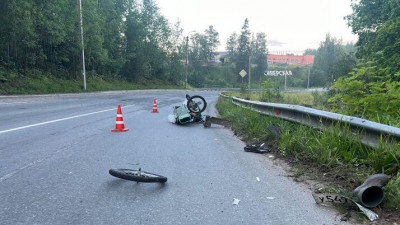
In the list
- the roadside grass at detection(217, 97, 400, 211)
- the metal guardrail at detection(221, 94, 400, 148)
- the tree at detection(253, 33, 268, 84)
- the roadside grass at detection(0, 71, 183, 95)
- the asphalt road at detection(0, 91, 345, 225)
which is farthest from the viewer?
the tree at detection(253, 33, 268, 84)

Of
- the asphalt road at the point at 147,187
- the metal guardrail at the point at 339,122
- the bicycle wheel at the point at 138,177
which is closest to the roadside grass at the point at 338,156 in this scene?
the metal guardrail at the point at 339,122

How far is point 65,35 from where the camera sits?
1272 inches

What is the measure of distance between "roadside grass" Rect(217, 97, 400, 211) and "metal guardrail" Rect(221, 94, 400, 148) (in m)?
0.08

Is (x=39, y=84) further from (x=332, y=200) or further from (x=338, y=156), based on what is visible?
(x=332, y=200)

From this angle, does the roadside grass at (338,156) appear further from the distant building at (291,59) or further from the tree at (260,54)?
the distant building at (291,59)

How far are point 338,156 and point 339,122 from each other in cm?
64

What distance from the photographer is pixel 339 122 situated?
498 cm

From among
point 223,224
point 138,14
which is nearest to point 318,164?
point 223,224

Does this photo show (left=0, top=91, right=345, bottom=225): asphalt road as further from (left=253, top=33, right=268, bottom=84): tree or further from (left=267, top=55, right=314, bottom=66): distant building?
(left=267, top=55, right=314, bottom=66): distant building

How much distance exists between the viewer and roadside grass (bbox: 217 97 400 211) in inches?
146

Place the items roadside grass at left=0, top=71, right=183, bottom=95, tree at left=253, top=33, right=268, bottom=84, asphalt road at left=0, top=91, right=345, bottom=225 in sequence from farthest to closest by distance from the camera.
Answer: tree at left=253, top=33, right=268, bottom=84, roadside grass at left=0, top=71, right=183, bottom=95, asphalt road at left=0, top=91, right=345, bottom=225

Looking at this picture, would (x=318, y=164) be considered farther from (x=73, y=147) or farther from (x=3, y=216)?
(x=73, y=147)

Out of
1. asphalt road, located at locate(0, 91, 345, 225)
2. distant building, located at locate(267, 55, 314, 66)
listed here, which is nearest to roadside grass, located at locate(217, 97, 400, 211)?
asphalt road, located at locate(0, 91, 345, 225)

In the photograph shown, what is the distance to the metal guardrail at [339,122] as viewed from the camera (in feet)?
13.0
